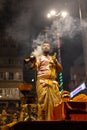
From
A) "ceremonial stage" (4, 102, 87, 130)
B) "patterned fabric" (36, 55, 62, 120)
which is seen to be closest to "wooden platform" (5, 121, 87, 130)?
"ceremonial stage" (4, 102, 87, 130)

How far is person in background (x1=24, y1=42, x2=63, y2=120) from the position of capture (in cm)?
734

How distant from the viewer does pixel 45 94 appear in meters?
7.47

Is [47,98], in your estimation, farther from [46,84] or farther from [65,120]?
[65,120]

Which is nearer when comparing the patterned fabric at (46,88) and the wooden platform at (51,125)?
the wooden platform at (51,125)

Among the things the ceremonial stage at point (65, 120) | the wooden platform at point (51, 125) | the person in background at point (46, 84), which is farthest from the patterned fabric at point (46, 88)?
the wooden platform at point (51, 125)

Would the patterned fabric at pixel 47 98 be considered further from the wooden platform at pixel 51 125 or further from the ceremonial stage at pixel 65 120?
the wooden platform at pixel 51 125

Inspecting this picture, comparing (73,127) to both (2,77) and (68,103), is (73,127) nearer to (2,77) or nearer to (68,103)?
(68,103)

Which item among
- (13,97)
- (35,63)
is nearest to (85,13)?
(35,63)

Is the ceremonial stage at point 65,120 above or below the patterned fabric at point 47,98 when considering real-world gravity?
below

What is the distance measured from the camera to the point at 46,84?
25.0 feet

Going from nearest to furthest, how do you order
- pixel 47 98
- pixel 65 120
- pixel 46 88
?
pixel 65 120
pixel 47 98
pixel 46 88

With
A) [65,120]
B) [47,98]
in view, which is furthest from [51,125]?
[47,98]

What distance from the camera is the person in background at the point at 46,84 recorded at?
7.34 metres

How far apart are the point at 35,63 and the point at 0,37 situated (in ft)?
104
